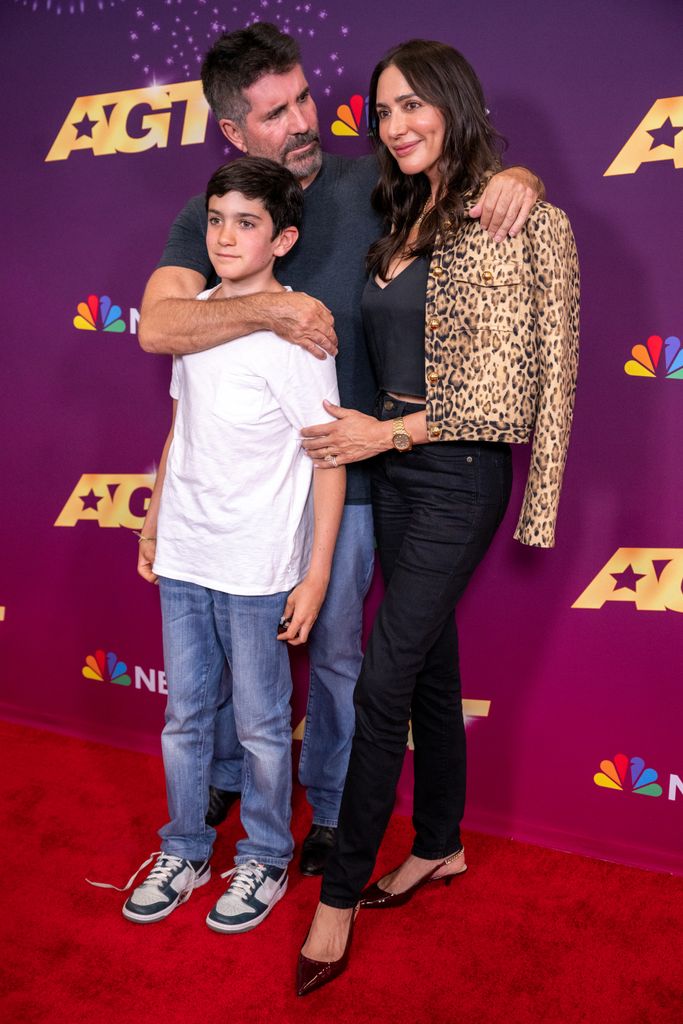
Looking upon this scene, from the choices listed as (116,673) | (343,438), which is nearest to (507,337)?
(343,438)

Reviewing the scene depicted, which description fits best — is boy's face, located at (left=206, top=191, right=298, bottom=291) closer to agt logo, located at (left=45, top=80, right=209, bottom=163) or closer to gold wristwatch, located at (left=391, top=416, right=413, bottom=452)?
gold wristwatch, located at (left=391, top=416, right=413, bottom=452)

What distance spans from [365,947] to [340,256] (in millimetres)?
1447

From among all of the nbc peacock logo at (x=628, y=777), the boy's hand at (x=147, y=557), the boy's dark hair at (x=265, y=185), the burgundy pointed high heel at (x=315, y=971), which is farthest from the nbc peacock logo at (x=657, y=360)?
the burgundy pointed high heel at (x=315, y=971)

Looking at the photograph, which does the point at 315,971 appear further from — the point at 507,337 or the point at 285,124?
the point at 285,124

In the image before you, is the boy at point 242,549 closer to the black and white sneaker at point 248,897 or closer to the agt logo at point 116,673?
the black and white sneaker at point 248,897

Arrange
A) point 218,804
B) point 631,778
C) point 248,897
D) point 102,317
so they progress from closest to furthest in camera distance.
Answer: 1. point 248,897
2. point 631,778
3. point 218,804
4. point 102,317

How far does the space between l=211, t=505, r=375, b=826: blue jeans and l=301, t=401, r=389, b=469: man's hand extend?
0.26m

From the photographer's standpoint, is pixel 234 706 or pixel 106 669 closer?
pixel 234 706

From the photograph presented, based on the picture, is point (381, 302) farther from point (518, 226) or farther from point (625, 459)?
point (625, 459)

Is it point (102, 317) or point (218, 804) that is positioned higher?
point (102, 317)

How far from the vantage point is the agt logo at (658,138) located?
1977 mm

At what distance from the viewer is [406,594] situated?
1.81m

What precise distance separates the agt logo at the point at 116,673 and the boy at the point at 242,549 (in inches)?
27.5

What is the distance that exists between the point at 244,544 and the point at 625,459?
880 millimetres
